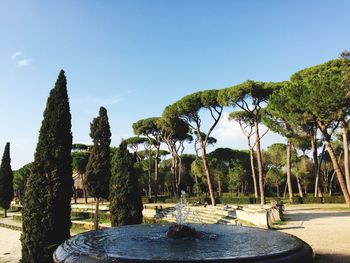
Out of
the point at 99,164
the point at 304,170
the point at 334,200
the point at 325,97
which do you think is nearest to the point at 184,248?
the point at 99,164

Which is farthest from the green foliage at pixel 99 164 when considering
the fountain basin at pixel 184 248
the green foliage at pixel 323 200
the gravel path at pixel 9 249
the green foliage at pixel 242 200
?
the green foliage at pixel 323 200

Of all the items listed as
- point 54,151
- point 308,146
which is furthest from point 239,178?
point 54,151

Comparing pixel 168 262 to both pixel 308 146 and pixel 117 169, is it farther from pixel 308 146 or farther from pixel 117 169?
pixel 308 146

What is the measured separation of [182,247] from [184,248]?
0.40 feet

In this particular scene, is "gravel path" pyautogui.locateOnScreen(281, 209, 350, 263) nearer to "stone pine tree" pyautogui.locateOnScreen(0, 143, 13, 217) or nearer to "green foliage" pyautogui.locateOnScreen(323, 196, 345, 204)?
"green foliage" pyautogui.locateOnScreen(323, 196, 345, 204)

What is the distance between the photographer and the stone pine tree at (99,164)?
79.4ft

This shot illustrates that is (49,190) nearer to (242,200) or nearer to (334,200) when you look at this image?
(242,200)

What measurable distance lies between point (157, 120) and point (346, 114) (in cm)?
2190

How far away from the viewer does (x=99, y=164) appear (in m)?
24.2

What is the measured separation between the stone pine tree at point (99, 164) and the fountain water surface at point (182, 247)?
16243mm

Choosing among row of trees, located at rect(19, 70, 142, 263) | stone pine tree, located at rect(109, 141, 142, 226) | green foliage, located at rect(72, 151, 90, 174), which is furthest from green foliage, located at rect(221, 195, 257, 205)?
row of trees, located at rect(19, 70, 142, 263)

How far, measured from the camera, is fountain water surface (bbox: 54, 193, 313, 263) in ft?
15.7

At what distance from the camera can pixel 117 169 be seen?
16672 millimetres

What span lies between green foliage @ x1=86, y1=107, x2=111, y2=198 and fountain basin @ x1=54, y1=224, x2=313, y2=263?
1640cm
